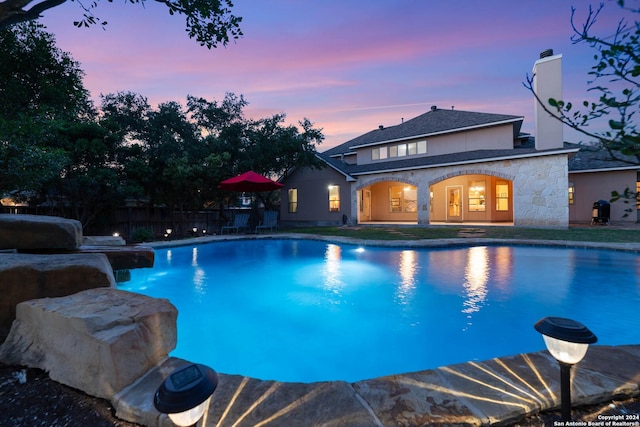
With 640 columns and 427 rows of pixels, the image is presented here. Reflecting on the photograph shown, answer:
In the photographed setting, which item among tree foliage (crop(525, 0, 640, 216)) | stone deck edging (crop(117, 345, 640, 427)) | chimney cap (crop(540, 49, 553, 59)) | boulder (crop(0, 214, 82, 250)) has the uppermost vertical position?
chimney cap (crop(540, 49, 553, 59))

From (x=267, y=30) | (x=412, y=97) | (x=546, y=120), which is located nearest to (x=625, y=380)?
(x=267, y=30)

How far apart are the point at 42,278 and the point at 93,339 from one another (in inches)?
45.6

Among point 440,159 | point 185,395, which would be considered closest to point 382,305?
point 185,395

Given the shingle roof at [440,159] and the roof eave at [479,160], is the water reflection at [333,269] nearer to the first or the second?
the roof eave at [479,160]

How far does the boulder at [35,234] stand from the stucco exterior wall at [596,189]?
69.4 feet

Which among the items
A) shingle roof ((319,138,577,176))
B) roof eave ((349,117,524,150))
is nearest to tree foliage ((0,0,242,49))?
shingle roof ((319,138,577,176))

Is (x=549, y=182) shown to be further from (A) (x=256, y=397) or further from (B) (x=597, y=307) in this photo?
(A) (x=256, y=397)

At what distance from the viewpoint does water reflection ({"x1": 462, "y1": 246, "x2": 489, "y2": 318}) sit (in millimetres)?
5125

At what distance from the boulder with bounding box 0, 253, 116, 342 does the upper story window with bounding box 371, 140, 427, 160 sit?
17.5 metres

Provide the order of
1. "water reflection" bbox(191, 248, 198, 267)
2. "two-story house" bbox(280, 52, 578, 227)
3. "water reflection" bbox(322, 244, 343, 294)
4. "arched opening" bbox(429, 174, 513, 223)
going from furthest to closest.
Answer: "arched opening" bbox(429, 174, 513, 223) → "two-story house" bbox(280, 52, 578, 227) → "water reflection" bbox(191, 248, 198, 267) → "water reflection" bbox(322, 244, 343, 294)

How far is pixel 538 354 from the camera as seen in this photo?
7.30 feet

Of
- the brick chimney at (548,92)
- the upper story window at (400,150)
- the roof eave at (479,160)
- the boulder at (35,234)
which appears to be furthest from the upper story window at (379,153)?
the boulder at (35,234)

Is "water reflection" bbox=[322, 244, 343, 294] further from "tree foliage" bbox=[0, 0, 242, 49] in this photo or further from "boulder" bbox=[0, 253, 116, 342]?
"tree foliage" bbox=[0, 0, 242, 49]

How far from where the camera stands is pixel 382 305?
5.25 m
